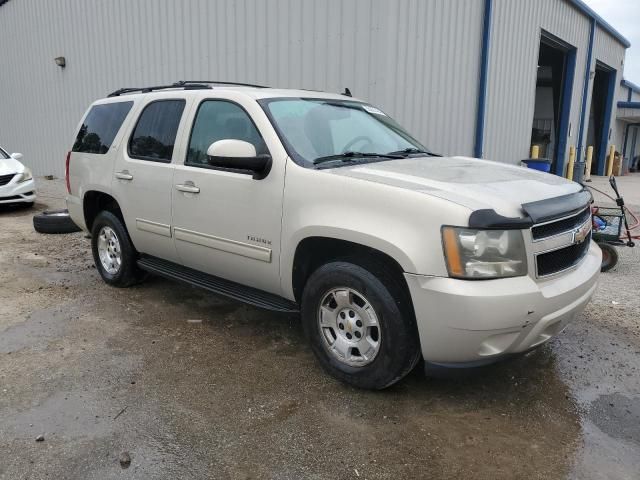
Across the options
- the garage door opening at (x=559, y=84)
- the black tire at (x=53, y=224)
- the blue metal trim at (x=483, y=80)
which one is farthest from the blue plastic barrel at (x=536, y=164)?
the black tire at (x=53, y=224)

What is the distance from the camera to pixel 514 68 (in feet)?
36.7

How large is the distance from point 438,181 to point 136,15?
1065cm

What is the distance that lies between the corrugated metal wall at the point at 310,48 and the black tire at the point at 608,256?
11.7 ft

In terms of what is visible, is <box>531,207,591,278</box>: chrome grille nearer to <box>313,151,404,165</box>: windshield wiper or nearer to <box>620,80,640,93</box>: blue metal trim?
<box>313,151,404,165</box>: windshield wiper

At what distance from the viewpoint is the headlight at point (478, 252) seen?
2.74m

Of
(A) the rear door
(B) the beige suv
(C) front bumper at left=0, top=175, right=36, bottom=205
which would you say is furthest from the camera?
(C) front bumper at left=0, top=175, right=36, bottom=205

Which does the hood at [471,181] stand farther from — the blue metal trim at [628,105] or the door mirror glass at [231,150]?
the blue metal trim at [628,105]

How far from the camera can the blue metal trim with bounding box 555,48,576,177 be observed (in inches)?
607

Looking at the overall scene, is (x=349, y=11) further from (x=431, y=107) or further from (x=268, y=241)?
(x=268, y=241)

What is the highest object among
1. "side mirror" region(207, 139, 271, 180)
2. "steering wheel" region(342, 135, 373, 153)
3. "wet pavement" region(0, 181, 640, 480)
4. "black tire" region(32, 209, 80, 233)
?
"steering wheel" region(342, 135, 373, 153)

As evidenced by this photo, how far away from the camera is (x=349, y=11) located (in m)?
7.79

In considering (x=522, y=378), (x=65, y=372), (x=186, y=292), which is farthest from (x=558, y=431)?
(x=186, y=292)

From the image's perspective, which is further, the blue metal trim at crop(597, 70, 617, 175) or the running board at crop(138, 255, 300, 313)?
the blue metal trim at crop(597, 70, 617, 175)

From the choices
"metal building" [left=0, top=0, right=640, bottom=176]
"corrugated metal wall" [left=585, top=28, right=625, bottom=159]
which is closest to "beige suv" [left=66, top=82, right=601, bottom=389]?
"metal building" [left=0, top=0, right=640, bottom=176]
